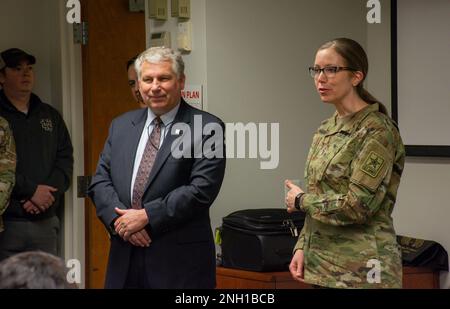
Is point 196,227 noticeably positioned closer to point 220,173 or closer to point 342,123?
point 220,173

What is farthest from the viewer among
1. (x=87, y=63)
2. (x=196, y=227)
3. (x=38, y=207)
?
(x=87, y=63)

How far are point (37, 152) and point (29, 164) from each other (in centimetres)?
8

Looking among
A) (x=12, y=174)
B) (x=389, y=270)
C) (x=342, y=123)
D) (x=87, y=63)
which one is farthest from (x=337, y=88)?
(x=87, y=63)

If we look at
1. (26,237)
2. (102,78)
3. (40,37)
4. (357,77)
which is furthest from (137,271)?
(40,37)

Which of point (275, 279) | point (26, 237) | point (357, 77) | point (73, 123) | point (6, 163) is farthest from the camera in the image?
point (73, 123)

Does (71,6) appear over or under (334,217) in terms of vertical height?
over

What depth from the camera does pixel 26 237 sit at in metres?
4.43

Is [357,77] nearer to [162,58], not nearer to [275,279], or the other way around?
[162,58]

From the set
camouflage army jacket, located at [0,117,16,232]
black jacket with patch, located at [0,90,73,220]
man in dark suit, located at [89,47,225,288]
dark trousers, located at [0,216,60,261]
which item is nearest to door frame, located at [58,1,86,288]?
black jacket with patch, located at [0,90,73,220]

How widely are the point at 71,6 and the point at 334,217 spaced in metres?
2.55

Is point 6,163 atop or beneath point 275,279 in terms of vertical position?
atop

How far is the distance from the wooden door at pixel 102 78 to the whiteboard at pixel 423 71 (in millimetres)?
1518

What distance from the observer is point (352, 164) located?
2.76 m

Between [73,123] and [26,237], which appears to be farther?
[73,123]
